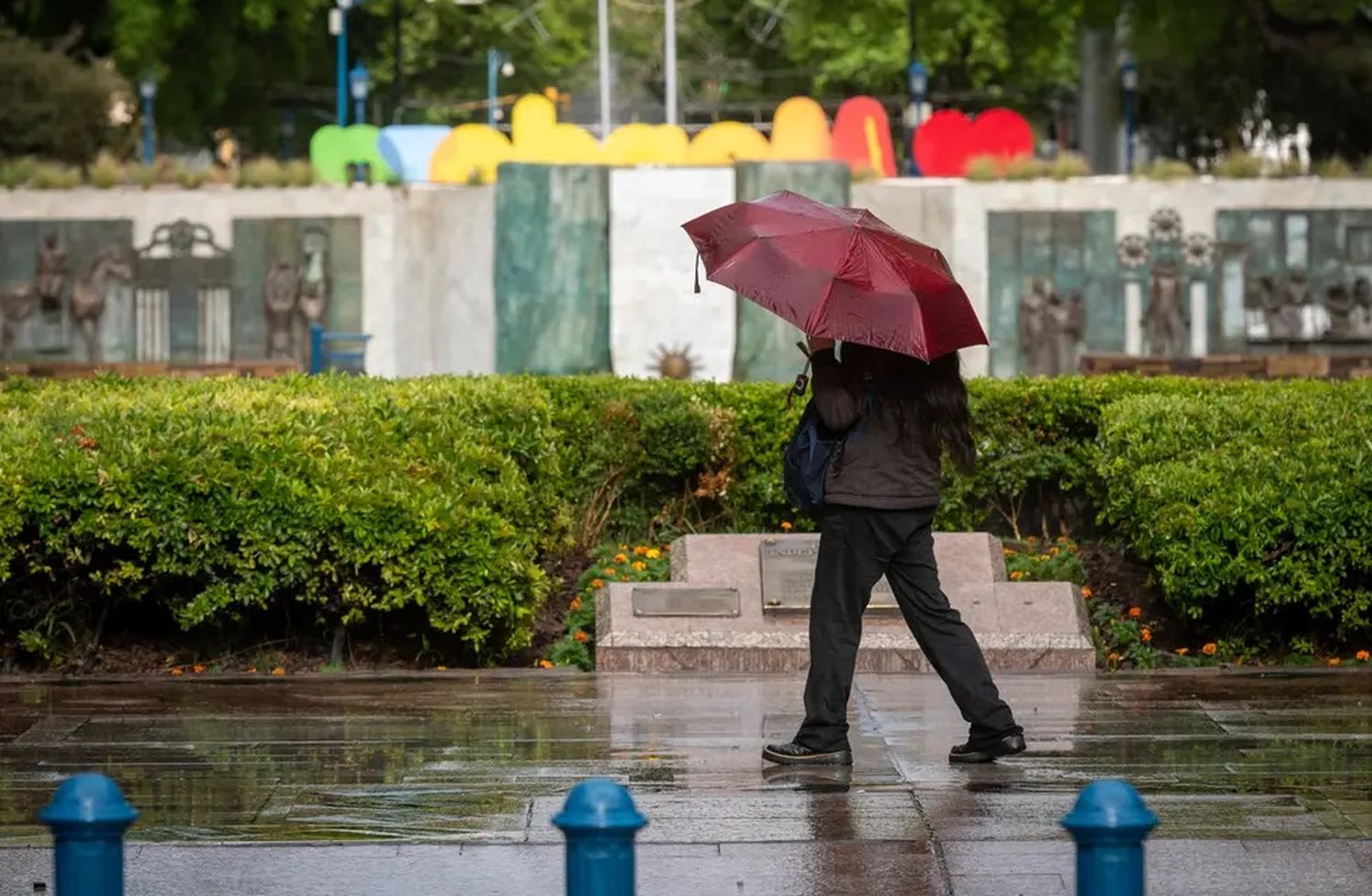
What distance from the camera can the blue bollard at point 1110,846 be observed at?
13.9 feet

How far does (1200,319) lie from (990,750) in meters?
22.5

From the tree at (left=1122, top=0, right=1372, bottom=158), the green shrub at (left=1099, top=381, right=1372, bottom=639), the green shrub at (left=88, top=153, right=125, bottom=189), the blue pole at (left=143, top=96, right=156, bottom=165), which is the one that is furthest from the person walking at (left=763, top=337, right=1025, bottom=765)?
the blue pole at (left=143, top=96, right=156, bottom=165)

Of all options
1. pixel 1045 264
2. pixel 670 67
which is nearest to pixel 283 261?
pixel 1045 264

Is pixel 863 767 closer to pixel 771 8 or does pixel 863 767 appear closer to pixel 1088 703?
pixel 1088 703

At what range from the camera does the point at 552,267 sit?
2831 centimetres

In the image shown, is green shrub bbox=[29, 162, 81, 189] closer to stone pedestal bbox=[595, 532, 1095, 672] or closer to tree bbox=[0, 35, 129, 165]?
tree bbox=[0, 35, 129, 165]

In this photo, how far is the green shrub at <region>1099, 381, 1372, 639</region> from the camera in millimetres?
10438

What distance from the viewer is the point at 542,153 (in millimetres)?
28766

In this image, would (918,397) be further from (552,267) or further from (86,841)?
(552,267)

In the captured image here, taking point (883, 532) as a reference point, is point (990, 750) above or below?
below

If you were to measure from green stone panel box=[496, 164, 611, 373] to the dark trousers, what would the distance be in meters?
20.4

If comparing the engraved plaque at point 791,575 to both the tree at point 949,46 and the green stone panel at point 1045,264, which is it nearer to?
the green stone panel at point 1045,264

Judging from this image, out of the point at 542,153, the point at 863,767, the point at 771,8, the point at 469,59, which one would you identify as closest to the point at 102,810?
the point at 863,767

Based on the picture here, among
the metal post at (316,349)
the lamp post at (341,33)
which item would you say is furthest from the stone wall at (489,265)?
the lamp post at (341,33)
